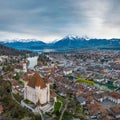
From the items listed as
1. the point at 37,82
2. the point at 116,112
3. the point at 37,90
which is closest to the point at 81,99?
the point at 116,112

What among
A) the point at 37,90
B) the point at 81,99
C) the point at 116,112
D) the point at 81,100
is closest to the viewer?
the point at 116,112

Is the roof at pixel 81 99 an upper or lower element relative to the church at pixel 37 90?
lower

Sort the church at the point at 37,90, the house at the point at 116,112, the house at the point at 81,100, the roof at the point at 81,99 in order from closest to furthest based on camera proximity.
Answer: the house at the point at 116,112 < the church at the point at 37,90 < the house at the point at 81,100 < the roof at the point at 81,99

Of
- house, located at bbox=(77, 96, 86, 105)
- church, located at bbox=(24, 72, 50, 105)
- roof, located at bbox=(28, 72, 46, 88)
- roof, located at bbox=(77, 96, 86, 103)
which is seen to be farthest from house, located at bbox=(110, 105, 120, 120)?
roof, located at bbox=(28, 72, 46, 88)

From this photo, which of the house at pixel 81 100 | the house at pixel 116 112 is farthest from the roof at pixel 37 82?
the house at pixel 116 112

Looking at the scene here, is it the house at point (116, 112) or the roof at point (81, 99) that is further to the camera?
the roof at point (81, 99)

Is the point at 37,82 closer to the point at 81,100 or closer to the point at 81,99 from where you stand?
the point at 81,100

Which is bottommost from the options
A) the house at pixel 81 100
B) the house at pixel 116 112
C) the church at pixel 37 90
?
the house at pixel 116 112

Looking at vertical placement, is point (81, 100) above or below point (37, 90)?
below

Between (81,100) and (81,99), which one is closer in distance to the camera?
(81,100)

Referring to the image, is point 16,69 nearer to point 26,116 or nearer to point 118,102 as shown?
point 118,102

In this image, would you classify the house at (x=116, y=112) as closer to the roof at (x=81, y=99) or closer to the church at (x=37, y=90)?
the roof at (x=81, y=99)
